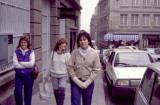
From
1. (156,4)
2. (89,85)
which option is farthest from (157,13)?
(89,85)

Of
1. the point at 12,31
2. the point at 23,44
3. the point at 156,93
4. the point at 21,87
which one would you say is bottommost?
the point at 21,87

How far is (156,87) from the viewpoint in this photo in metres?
3.44

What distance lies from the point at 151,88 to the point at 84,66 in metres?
1.33

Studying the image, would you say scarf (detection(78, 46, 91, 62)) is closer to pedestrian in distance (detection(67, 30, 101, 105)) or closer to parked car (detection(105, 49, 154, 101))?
pedestrian in distance (detection(67, 30, 101, 105))

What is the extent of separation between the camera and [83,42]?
4.57m

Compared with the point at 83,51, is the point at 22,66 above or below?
below

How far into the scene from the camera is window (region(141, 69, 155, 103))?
371 cm

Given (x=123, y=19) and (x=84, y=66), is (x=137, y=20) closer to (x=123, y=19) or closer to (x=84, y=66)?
(x=123, y=19)

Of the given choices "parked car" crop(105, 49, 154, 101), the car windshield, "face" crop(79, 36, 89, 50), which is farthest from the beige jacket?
the car windshield

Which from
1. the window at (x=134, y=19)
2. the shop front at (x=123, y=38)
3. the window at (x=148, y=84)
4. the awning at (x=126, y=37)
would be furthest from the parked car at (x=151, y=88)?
the window at (x=134, y=19)

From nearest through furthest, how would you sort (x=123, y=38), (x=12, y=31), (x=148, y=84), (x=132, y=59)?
(x=148, y=84) < (x=12, y=31) < (x=132, y=59) < (x=123, y=38)

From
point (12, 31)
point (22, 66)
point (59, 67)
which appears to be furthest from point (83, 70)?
point (12, 31)

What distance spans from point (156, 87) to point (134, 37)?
41.0m

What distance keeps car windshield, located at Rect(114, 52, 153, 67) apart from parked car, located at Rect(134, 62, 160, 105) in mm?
4697
